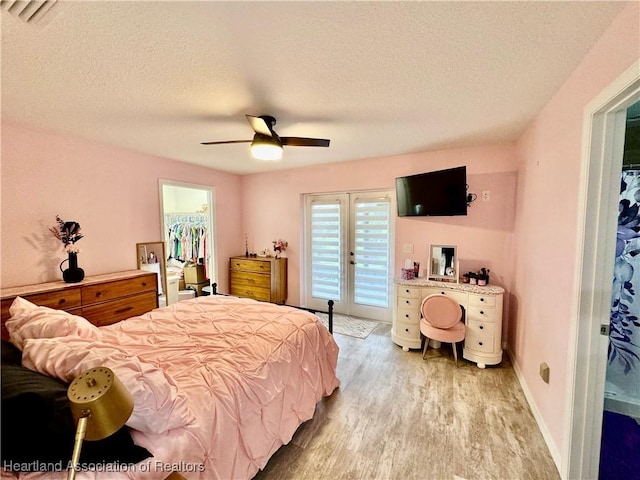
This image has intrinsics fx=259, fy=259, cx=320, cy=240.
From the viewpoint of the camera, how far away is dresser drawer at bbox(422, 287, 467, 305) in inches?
115

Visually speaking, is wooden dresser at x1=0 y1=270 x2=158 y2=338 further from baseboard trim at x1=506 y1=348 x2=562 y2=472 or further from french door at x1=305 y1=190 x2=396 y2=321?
baseboard trim at x1=506 y1=348 x2=562 y2=472

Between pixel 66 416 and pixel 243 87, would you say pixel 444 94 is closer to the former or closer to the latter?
pixel 243 87

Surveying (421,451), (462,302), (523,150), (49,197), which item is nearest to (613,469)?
(421,451)

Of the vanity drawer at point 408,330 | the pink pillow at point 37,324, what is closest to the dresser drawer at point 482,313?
the vanity drawer at point 408,330

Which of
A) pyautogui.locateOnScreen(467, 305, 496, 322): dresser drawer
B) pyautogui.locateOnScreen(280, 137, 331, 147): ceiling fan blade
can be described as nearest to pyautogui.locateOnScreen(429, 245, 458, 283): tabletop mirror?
pyautogui.locateOnScreen(467, 305, 496, 322): dresser drawer

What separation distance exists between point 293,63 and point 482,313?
9.63 feet

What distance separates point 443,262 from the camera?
335cm

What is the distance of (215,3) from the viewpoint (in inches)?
45.4

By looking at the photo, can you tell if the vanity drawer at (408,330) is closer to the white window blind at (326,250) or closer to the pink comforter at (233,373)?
the pink comforter at (233,373)

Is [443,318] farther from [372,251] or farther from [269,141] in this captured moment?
[269,141]

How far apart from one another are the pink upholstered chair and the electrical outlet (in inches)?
32.5

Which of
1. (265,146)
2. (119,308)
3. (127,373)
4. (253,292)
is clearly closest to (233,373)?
(127,373)

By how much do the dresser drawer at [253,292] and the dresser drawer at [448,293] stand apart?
99.1 inches

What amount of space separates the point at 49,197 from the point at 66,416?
292 centimetres
